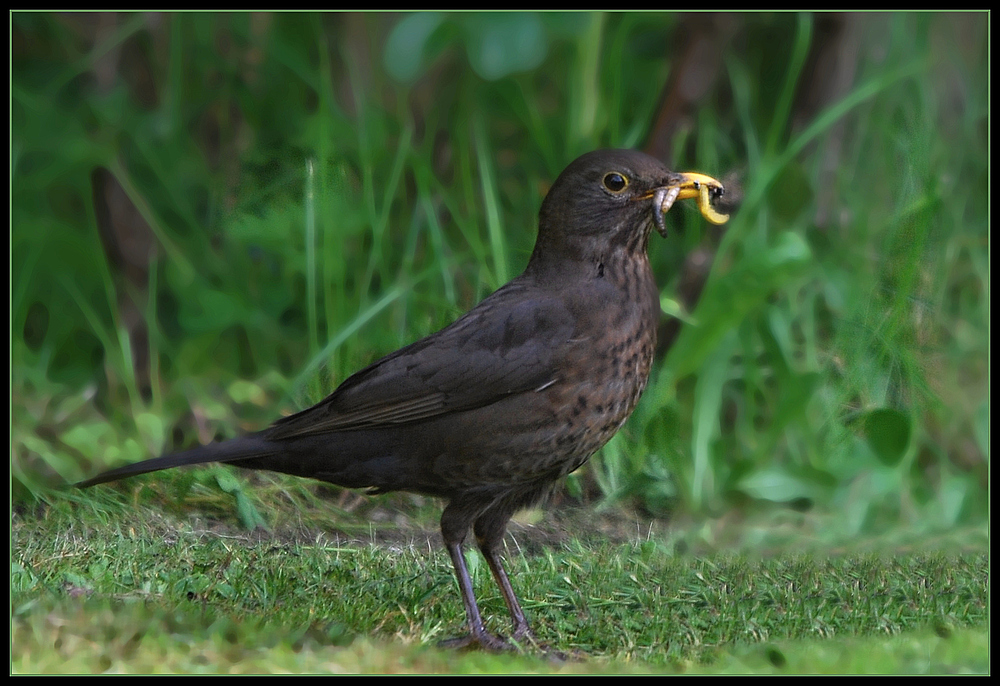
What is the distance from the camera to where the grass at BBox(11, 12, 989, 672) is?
4480 mm

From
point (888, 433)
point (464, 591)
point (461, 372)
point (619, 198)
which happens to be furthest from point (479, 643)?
point (888, 433)

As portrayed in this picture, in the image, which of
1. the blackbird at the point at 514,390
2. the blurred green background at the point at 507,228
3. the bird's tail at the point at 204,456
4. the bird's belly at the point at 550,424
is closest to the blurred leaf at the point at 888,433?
the blurred green background at the point at 507,228

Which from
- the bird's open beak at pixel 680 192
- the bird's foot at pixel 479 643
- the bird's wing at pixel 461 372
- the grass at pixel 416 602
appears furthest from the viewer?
the bird's open beak at pixel 680 192

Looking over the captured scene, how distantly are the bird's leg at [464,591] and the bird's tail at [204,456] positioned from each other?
25.8 inches

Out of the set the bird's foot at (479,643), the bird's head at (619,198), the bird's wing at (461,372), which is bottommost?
the bird's foot at (479,643)

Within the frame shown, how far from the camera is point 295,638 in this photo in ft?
11.6

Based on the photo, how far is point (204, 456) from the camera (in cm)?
384

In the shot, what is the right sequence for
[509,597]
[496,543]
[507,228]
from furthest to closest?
[507,228] → [496,543] → [509,597]

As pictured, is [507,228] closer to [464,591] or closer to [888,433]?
[888,433]

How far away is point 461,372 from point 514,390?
0.67 ft

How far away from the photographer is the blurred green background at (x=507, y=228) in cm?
548

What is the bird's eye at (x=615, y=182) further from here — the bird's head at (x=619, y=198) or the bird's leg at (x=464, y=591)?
the bird's leg at (x=464, y=591)

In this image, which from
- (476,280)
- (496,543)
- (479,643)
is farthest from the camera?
(476,280)

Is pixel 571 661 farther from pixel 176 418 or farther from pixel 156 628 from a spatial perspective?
pixel 176 418
